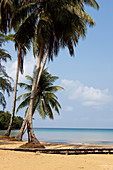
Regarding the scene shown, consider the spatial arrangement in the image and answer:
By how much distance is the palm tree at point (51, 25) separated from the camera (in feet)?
56.9

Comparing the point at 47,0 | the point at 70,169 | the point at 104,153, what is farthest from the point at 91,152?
the point at 47,0

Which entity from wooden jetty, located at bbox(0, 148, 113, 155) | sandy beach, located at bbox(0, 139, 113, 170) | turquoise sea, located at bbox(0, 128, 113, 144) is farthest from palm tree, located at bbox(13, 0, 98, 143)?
turquoise sea, located at bbox(0, 128, 113, 144)

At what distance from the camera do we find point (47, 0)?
59.2ft

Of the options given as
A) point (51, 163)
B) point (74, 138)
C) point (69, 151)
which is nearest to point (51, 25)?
point (69, 151)

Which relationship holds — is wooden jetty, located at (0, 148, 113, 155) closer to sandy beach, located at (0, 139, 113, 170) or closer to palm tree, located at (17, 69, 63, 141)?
sandy beach, located at (0, 139, 113, 170)

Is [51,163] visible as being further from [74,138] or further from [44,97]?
[74,138]

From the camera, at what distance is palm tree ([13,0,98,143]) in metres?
17.3

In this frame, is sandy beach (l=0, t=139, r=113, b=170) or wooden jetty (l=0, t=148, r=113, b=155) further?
wooden jetty (l=0, t=148, r=113, b=155)

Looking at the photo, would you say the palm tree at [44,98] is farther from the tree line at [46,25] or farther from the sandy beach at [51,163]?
the sandy beach at [51,163]

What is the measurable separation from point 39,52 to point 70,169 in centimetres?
1225

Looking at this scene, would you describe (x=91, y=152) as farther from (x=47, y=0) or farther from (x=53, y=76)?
(x=53, y=76)

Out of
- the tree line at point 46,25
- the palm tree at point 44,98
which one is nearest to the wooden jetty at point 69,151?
the tree line at point 46,25

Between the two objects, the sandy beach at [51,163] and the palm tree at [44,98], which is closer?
the sandy beach at [51,163]

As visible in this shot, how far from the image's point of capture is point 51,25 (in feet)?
57.8
